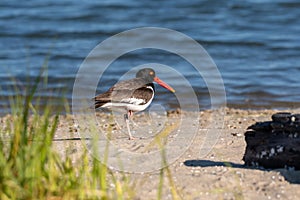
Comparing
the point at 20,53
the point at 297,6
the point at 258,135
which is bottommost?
the point at 258,135

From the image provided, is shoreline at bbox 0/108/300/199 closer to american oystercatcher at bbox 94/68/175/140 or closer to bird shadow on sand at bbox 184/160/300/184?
bird shadow on sand at bbox 184/160/300/184

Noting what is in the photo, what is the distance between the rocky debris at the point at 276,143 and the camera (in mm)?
6836

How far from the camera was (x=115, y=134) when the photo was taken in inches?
381

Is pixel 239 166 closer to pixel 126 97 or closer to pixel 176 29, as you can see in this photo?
pixel 126 97

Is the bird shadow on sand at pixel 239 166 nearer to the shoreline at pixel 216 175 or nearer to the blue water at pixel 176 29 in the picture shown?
the shoreline at pixel 216 175

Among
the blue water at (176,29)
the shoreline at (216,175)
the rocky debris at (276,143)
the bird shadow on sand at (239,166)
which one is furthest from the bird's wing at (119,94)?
the blue water at (176,29)

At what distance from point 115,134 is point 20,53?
7.02 meters

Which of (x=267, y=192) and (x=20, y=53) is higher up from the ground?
(x=20, y=53)

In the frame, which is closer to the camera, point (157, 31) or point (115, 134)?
point (115, 134)

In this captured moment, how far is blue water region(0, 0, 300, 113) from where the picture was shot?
44.2ft

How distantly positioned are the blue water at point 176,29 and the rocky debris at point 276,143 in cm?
542

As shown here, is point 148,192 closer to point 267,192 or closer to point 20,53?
point 267,192

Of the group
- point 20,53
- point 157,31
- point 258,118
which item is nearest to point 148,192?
point 258,118

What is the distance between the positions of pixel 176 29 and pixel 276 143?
11.6 meters
